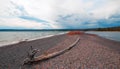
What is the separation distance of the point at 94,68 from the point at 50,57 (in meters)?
4.65

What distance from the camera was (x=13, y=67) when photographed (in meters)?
9.70

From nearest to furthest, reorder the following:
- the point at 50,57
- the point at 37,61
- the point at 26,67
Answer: the point at 26,67 < the point at 37,61 < the point at 50,57

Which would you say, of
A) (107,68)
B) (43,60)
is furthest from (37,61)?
(107,68)

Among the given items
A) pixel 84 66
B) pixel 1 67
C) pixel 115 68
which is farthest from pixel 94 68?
pixel 1 67

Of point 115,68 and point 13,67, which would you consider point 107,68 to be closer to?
point 115,68

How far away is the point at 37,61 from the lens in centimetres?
1100

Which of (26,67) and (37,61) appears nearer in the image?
(26,67)

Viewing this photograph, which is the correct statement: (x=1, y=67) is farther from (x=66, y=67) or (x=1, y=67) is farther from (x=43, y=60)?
(x=66, y=67)

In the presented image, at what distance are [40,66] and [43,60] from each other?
1.65 metres

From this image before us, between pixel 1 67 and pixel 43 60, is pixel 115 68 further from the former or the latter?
pixel 1 67

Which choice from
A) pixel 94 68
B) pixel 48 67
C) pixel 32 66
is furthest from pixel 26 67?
pixel 94 68

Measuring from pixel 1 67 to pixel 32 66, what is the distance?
237 cm

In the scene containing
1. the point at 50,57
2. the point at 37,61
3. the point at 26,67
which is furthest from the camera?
the point at 50,57

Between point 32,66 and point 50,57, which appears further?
point 50,57
